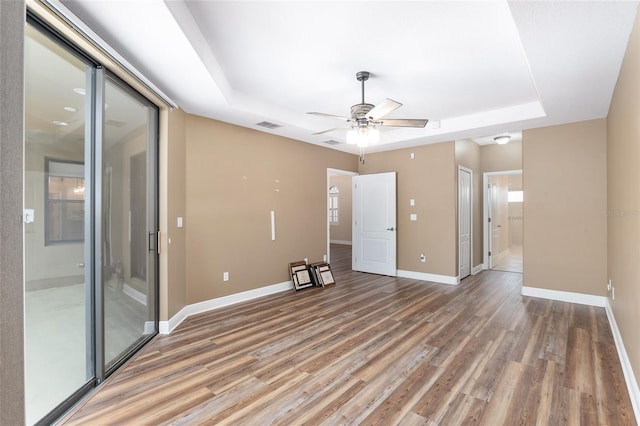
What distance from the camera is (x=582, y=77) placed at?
2.88m

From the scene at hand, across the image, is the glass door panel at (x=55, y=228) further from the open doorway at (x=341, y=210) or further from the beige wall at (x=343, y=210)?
the beige wall at (x=343, y=210)

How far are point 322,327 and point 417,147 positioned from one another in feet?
13.0

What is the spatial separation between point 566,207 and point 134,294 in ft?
18.3

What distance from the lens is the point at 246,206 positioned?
14.8ft

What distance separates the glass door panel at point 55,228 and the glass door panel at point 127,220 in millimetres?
191

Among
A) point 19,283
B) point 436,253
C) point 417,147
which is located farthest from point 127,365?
point 417,147

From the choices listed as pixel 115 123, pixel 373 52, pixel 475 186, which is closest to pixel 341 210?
pixel 475 186

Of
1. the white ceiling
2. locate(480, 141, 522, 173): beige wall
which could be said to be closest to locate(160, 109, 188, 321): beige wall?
the white ceiling

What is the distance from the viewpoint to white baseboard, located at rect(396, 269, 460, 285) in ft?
17.8

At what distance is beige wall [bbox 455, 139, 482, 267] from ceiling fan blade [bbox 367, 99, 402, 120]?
10.8ft

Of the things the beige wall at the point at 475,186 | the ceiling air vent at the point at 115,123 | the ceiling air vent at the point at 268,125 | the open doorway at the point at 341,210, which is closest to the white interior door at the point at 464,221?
the beige wall at the point at 475,186

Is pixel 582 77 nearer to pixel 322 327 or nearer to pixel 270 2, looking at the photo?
pixel 270 2

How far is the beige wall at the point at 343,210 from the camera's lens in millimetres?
11016

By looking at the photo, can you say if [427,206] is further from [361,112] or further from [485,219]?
[361,112]
